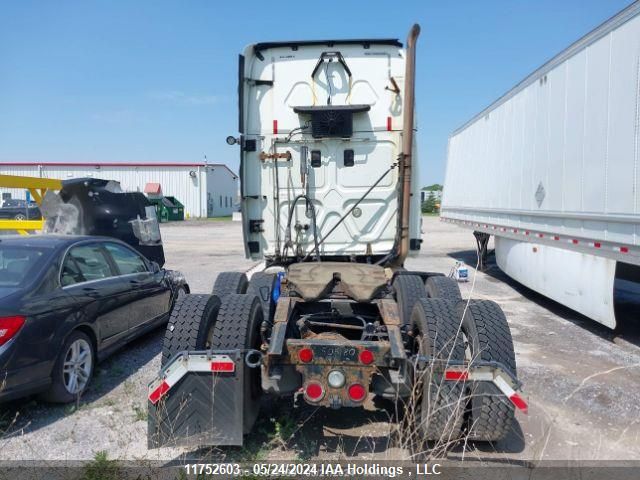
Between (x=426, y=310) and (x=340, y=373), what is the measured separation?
902 mm

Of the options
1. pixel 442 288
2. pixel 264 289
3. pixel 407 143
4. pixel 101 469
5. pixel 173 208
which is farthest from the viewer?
pixel 173 208

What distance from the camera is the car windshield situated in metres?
4.17

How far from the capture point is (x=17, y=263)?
4.45 metres

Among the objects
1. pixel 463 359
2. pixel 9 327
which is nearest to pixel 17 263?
pixel 9 327

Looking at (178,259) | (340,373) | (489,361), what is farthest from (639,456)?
(178,259)

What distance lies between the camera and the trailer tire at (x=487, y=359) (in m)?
3.22

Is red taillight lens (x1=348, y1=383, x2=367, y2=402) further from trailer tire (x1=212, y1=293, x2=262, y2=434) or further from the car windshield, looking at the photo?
the car windshield

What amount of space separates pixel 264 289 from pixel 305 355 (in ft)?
6.60

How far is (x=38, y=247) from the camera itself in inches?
184

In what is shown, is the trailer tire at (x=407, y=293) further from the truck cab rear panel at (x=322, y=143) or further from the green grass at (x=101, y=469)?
the green grass at (x=101, y=469)

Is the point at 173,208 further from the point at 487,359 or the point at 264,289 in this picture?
the point at 487,359

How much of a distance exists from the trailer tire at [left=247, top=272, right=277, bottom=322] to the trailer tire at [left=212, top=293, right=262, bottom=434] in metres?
0.90

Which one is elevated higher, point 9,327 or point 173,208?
point 173,208

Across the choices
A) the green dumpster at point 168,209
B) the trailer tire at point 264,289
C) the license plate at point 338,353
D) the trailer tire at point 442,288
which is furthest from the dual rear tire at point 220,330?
the green dumpster at point 168,209
